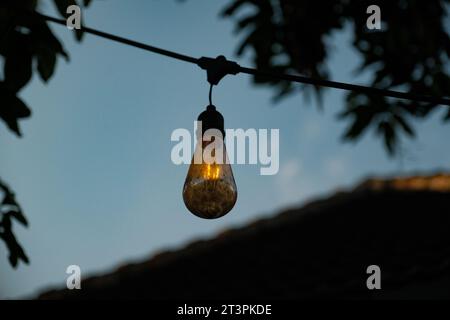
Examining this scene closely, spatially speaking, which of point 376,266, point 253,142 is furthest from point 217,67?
point 376,266

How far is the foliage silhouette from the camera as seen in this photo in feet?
8.98

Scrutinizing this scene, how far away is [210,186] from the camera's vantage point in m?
2.42

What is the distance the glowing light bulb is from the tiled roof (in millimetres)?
3610

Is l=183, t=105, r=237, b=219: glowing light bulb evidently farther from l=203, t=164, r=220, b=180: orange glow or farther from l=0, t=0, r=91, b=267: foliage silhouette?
l=0, t=0, r=91, b=267: foliage silhouette

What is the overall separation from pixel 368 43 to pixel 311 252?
202cm

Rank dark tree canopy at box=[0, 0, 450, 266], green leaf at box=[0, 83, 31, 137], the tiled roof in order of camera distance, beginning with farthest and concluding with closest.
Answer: the tiled roof
dark tree canopy at box=[0, 0, 450, 266]
green leaf at box=[0, 83, 31, 137]

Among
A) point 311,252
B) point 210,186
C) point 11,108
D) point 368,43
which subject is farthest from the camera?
point 311,252

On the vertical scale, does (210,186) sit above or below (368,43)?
below

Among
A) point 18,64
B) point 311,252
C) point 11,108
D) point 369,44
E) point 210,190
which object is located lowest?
point 210,190

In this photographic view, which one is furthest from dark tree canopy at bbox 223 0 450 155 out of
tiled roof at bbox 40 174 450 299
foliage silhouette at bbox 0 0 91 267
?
foliage silhouette at bbox 0 0 91 267

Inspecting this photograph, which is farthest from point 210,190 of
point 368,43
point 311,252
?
point 311,252

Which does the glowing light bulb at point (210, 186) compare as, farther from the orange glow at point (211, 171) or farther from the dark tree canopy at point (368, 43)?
the dark tree canopy at point (368, 43)

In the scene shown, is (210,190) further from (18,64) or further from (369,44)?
(369,44)

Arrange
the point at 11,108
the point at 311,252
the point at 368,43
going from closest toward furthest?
the point at 11,108
the point at 368,43
the point at 311,252
